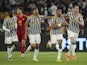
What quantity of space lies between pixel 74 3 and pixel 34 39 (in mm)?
10120

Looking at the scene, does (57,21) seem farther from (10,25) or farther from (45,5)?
(45,5)

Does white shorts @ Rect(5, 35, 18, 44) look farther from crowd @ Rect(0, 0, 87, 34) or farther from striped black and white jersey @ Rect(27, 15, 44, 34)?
crowd @ Rect(0, 0, 87, 34)

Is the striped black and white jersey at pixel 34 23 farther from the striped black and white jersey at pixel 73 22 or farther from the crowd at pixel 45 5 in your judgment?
the crowd at pixel 45 5

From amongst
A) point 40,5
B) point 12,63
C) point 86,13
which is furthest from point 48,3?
point 12,63

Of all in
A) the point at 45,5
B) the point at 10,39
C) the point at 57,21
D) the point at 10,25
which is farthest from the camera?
the point at 45,5

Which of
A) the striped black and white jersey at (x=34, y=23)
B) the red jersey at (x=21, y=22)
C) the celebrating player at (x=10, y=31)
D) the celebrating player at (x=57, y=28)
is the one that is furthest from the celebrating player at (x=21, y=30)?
the celebrating player at (x=57, y=28)

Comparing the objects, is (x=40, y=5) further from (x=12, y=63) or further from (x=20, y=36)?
(x=12, y=63)

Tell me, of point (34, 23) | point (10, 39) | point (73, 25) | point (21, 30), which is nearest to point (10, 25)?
point (10, 39)

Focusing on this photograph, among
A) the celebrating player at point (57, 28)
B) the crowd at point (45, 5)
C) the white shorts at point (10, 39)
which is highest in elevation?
the crowd at point (45, 5)

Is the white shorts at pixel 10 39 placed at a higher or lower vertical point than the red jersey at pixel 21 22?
lower

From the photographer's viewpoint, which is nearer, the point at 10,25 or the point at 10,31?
the point at 10,31

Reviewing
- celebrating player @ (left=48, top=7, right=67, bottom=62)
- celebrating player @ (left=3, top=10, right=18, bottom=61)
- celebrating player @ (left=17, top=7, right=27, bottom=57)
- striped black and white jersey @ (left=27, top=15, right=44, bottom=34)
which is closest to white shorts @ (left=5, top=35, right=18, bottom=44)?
celebrating player @ (left=3, top=10, right=18, bottom=61)

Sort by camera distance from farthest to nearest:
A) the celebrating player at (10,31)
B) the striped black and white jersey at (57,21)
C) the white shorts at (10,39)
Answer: the white shorts at (10,39) < the celebrating player at (10,31) < the striped black and white jersey at (57,21)

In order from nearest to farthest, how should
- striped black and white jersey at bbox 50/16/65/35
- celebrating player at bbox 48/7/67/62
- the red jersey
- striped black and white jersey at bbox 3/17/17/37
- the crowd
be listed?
celebrating player at bbox 48/7/67/62 < striped black and white jersey at bbox 50/16/65/35 < striped black and white jersey at bbox 3/17/17/37 < the red jersey < the crowd
